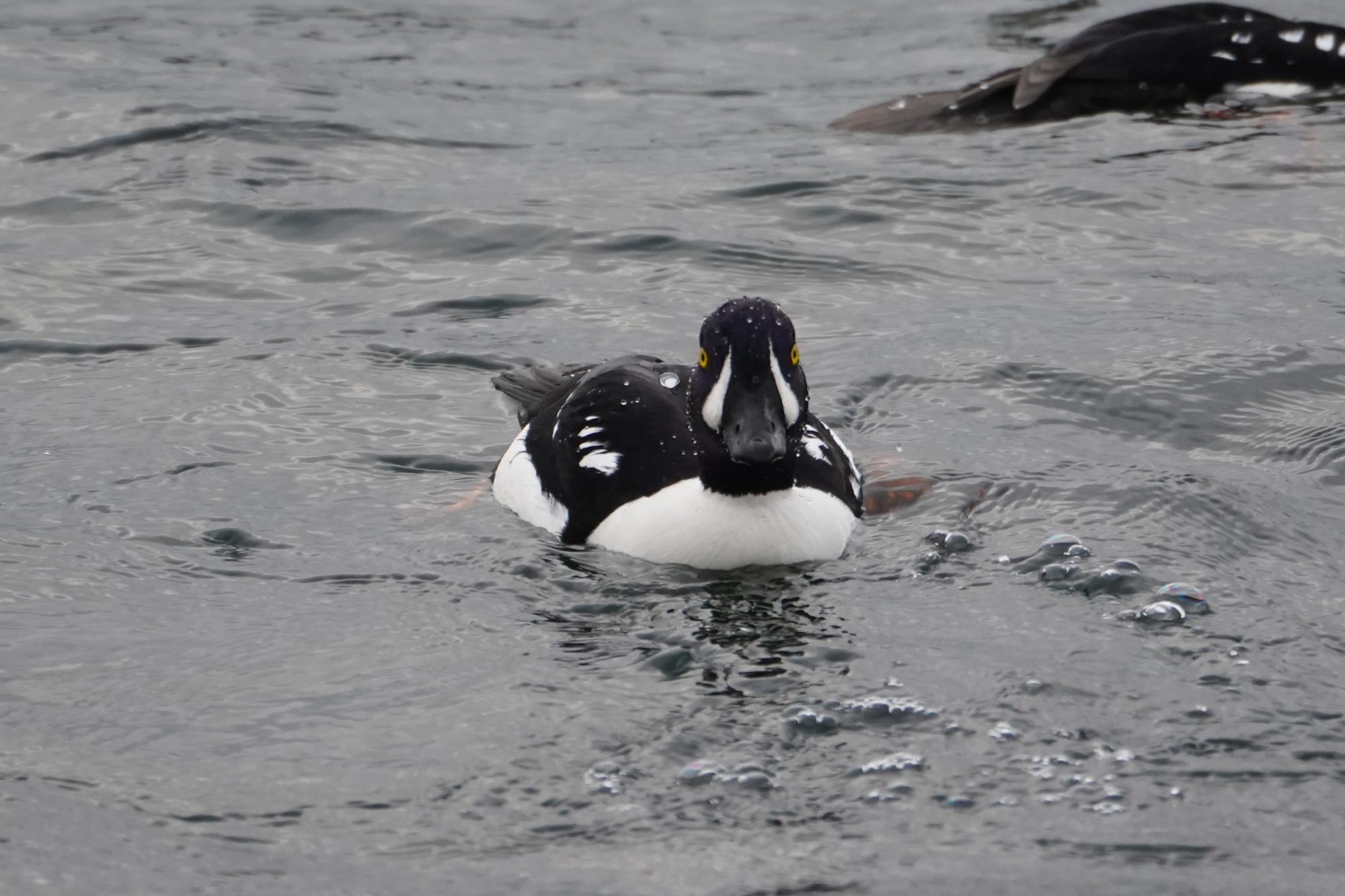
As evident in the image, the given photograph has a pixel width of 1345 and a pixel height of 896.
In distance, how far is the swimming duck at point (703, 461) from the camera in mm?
6254

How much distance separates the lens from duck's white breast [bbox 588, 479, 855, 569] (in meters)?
6.57

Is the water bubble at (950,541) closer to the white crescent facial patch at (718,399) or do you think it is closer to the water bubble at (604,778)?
the white crescent facial patch at (718,399)

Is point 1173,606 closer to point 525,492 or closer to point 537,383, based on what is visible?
point 525,492

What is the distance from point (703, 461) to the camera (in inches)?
262

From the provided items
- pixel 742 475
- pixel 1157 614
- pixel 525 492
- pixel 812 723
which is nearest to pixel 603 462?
pixel 525 492

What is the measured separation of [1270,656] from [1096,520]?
4.48ft

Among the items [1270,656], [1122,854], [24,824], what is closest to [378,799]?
[24,824]

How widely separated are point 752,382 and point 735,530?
630mm

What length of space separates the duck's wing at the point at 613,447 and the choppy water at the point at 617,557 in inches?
8.6

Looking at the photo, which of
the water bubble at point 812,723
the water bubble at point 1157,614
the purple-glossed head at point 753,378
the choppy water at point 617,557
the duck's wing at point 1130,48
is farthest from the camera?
the duck's wing at point 1130,48

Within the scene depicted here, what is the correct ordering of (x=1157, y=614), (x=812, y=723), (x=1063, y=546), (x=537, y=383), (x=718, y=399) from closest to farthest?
(x=812, y=723), (x=1157, y=614), (x=718, y=399), (x=1063, y=546), (x=537, y=383)

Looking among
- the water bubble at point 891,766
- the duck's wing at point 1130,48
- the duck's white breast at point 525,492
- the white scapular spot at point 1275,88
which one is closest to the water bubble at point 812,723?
the water bubble at point 891,766

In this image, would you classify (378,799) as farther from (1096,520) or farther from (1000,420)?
(1000,420)

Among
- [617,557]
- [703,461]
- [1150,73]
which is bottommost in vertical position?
[617,557]
